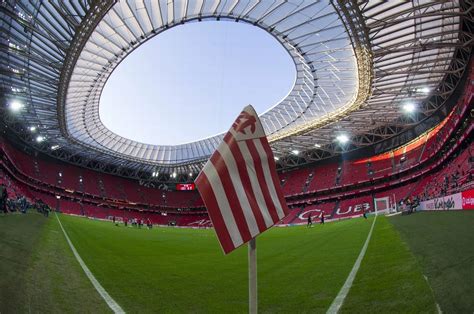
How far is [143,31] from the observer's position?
3167 cm

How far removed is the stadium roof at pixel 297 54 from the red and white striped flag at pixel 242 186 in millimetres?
22164

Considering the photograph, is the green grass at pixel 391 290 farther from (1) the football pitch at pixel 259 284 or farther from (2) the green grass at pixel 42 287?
(2) the green grass at pixel 42 287

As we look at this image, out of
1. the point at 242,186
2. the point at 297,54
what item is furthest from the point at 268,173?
the point at 297,54

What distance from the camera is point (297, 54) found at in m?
34.8

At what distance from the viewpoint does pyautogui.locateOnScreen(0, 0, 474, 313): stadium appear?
501cm

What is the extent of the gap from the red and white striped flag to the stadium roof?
72.7 ft

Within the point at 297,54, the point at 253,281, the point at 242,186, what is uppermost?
the point at 297,54

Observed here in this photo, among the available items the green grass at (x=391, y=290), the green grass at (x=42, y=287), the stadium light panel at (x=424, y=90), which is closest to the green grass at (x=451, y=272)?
the green grass at (x=391, y=290)

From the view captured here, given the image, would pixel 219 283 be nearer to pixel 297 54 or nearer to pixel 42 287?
pixel 42 287

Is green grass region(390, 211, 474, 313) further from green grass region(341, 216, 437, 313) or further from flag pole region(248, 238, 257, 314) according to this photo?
flag pole region(248, 238, 257, 314)

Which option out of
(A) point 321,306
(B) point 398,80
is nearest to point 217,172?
(A) point 321,306

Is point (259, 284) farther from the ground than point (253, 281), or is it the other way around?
point (253, 281)

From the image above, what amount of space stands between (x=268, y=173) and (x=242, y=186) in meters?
0.33

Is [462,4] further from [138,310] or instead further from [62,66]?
[62,66]
